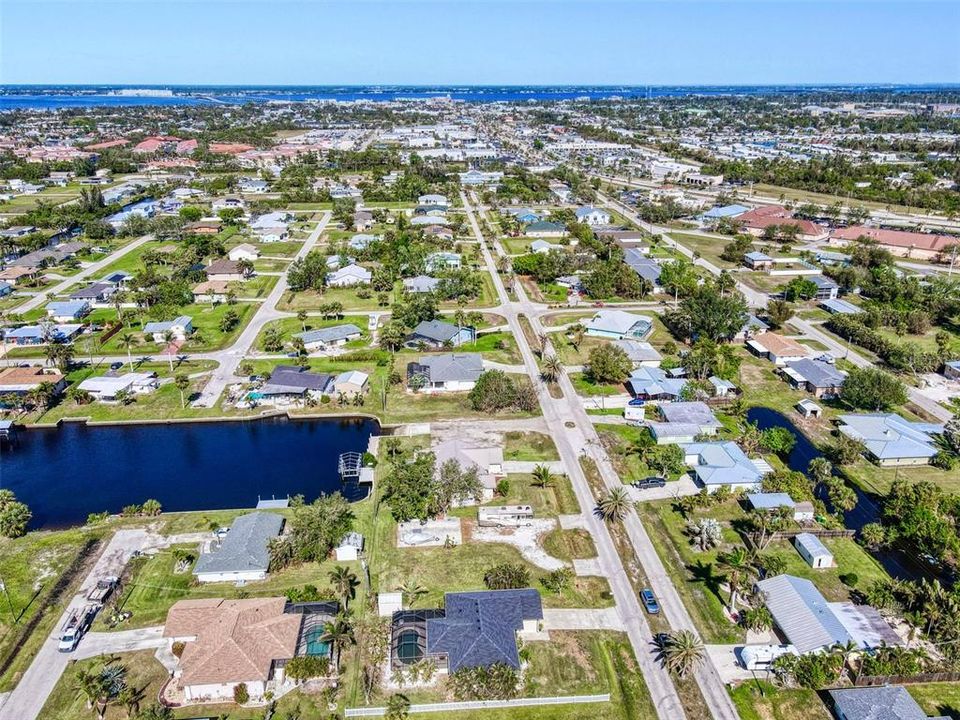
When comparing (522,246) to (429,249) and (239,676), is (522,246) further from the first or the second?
(239,676)

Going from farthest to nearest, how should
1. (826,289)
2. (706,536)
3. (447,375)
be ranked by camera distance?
(826,289) < (447,375) < (706,536)

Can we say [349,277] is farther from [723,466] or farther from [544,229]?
[723,466]

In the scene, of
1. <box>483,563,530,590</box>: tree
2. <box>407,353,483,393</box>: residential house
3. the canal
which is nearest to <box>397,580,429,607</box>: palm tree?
<box>483,563,530,590</box>: tree

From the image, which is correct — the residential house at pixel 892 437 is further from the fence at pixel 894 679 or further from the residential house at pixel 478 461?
the residential house at pixel 478 461

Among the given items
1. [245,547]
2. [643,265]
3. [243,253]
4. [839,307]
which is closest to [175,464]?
[245,547]

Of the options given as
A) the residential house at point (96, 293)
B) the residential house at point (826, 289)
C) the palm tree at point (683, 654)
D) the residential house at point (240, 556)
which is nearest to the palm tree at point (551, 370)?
the residential house at point (240, 556)

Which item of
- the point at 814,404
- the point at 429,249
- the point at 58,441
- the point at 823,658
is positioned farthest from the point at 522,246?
the point at 823,658

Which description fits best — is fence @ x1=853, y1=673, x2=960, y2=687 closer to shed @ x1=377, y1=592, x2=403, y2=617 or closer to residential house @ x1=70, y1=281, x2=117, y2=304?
shed @ x1=377, y1=592, x2=403, y2=617

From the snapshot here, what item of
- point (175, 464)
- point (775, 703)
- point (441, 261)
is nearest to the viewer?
point (775, 703)
